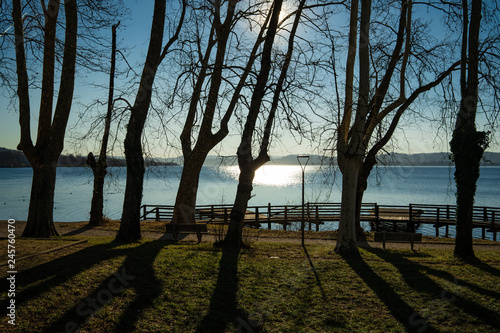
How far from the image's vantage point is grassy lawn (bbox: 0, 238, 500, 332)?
5.08m

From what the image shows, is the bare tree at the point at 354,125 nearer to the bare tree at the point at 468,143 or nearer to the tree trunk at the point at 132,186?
the bare tree at the point at 468,143

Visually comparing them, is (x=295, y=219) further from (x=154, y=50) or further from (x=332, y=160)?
(x=154, y=50)

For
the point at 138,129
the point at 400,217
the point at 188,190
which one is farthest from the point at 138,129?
the point at 400,217

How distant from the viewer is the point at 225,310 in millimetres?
5707

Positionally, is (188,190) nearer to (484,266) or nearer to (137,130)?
(137,130)

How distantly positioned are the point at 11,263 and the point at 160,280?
2411 mm

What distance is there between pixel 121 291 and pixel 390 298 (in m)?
4.54

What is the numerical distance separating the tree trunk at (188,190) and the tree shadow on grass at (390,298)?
8498 mm

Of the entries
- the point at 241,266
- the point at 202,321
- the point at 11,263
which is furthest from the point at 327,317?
the point at 11,263

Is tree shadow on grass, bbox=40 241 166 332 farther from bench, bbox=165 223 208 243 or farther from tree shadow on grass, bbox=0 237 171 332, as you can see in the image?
bench, bbox=165 223 208 243

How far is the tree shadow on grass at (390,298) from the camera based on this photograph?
18.1 ft

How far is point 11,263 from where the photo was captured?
239 inches

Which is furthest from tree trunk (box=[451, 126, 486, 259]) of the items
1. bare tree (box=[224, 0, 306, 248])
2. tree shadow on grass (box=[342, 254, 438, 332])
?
bare tree (box=[224, 0, 306, 248])

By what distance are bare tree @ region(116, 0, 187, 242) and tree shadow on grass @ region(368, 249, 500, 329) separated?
Answer: 23.6ft
